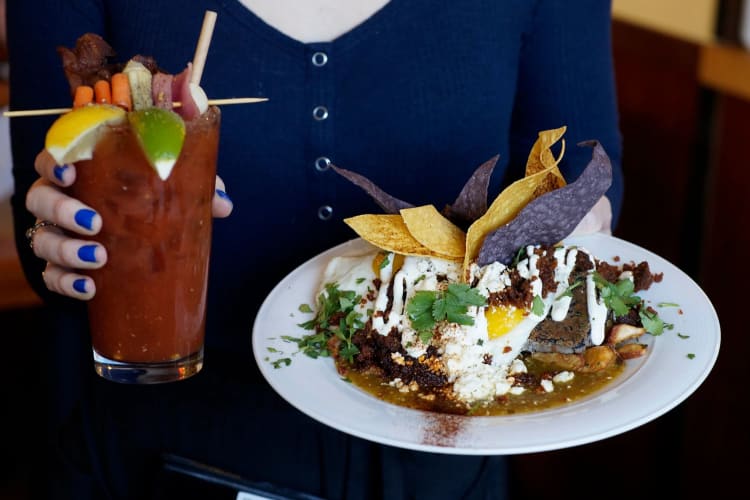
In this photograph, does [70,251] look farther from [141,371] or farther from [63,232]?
[141,371]

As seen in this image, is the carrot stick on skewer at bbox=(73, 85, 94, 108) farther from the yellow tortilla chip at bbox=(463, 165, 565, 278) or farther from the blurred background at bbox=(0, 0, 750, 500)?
the blurred background at bbox=(0, 0, 750, 500)

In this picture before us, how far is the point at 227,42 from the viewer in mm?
1632

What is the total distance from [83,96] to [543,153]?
2.20ft

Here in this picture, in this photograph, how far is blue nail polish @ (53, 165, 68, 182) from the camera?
117 centimetres

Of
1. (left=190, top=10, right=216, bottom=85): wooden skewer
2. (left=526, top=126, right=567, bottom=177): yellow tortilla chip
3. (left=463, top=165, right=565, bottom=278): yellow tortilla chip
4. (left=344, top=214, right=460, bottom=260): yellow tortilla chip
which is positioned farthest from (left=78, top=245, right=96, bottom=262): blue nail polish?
(left=526, top=126, right=567, bottom=177): yellow tortilla chip

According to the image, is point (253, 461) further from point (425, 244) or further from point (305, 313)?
point (425, 244)

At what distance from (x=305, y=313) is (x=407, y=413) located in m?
0.27

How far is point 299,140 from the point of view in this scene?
5.45ft

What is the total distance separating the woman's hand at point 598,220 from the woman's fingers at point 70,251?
784mm

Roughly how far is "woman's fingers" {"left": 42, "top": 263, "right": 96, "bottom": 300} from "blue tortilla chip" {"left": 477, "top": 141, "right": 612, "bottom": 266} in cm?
54

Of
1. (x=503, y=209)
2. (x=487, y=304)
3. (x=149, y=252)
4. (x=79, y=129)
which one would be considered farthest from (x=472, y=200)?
(x=79, y=129)

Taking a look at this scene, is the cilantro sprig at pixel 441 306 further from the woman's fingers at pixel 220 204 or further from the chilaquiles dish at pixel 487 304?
the woman's fingers at pixel 220 204

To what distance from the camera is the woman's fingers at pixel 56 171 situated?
117 centimetres

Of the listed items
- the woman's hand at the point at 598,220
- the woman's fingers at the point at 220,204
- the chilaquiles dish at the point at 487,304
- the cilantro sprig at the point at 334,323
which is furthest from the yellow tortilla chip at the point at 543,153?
the woman's fingers at the point at 220,204
